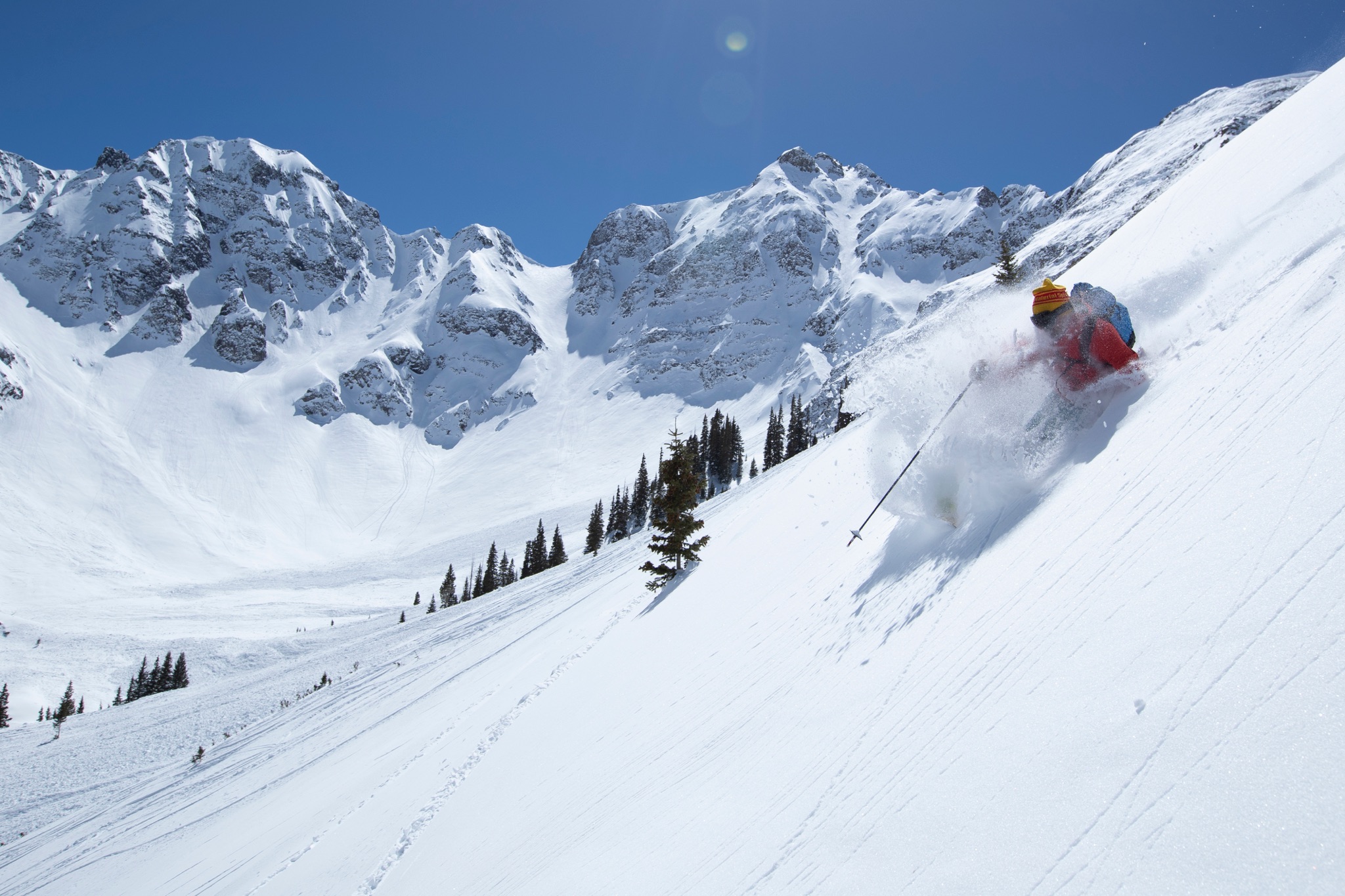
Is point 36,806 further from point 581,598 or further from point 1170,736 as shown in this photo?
point 1170,736

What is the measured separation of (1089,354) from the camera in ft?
22.8

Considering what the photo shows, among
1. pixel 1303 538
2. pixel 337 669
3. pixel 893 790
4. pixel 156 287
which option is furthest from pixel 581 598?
pixel 156 287

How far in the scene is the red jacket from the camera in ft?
22.3

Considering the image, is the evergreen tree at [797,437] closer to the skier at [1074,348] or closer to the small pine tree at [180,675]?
the small pine tree at [180,675]

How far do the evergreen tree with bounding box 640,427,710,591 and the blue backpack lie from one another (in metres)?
13.2

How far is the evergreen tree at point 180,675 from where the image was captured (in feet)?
155

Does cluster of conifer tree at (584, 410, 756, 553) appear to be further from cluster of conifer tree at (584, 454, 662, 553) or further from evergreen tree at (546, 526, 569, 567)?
evergreen tree at (546, 526, 569, 567)

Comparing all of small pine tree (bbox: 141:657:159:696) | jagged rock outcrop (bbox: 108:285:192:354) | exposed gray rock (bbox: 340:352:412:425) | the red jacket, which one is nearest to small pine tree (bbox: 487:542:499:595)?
small pine tree (bbox: 141:657:159:696)

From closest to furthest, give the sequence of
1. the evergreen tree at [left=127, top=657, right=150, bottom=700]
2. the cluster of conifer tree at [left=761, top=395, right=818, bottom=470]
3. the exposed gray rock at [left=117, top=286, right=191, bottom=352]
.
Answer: the evergreen tree at [left=127, top=657, right=150, bottom=700] < the cluster of conifer tree at [left=761, top=395, right=818, bottom=470] < the exposed gray rock at [left=117, top=286, right=191, bottom=352]

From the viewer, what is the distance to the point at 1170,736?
293cm

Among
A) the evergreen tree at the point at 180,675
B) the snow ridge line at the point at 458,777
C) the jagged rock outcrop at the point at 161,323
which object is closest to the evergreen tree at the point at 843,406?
the snow ridge line at the point at 458,777

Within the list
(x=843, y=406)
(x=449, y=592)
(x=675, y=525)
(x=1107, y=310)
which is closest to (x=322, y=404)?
(x=449, y=592)

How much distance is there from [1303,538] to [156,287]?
263221 mm

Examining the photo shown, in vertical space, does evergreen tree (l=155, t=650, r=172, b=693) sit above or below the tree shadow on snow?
below
